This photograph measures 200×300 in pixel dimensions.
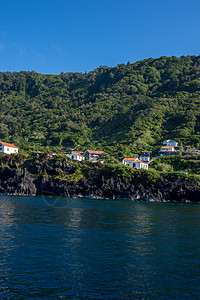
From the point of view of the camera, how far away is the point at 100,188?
93.0 metres

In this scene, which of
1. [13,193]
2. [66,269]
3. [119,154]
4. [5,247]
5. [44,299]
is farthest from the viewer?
[119,154]

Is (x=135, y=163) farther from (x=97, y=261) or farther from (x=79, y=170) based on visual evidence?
(x=97, y=261)

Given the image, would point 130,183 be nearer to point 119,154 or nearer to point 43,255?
point 119,154

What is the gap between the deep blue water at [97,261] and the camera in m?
16.9

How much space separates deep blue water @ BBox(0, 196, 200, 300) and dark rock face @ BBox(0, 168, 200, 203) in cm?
5243

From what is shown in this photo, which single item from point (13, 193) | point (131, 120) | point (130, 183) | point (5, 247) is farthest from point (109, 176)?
point (131, 120)

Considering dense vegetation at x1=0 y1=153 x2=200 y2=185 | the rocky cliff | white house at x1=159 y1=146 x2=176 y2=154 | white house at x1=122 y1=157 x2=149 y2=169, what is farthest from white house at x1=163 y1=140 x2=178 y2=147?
the rocky cliff

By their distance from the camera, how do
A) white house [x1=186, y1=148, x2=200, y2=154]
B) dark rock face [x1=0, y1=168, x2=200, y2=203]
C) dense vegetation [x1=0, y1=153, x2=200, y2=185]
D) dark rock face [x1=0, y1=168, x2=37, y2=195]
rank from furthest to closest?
1. white house [x1=186, y1=148, x2=200, y2=154]
2. dense vegetation [x1=0, y1=153, x2=200, y2=185]
3. dark rock face [x1=0, y1=168, x2=37, y2=195]
4. dark rock face [x1=0, y1=168, x2=200, y2=203]

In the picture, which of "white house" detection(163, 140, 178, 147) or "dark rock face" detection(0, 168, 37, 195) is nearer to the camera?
"dark rock face" detection(0, 168, 37, 195)

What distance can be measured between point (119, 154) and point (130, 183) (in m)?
37.3

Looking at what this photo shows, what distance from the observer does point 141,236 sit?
32094 mm

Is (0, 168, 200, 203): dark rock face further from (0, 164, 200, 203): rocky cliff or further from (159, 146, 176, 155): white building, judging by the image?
(159, 146, 176, 155): white building

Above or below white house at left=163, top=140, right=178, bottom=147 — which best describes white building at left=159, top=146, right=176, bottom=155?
below

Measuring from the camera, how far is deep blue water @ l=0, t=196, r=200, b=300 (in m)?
16.9
